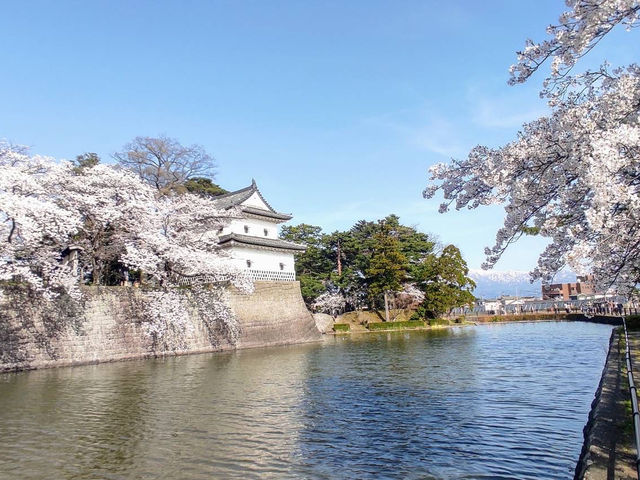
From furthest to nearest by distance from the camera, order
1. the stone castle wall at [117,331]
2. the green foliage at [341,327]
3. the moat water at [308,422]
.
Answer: the green foliage at [341,327] < the stone castle wall at [117,331] < the moat water at [308,422]

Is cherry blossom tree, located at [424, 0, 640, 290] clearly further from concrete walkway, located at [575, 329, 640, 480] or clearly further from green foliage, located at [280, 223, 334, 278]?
green foliage, located at [280, 223, 334, 278]

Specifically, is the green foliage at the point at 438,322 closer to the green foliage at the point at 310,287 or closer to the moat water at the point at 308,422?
the green foliage at the point at 310,287

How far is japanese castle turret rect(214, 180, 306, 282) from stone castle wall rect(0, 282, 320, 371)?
7.26 ft

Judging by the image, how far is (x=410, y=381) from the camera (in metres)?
13.1

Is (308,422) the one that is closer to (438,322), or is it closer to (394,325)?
(394,325)

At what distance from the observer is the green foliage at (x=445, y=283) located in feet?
141

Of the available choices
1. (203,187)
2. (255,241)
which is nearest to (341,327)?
(255,241)

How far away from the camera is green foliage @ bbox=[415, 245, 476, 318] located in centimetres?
4312

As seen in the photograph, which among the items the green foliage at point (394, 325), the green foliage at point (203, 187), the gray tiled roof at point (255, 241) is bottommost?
the green foliage at point (394, 325)

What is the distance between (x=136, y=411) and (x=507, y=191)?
371 inches

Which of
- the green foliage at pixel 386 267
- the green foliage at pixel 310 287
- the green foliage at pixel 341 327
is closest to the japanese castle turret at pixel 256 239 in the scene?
the green foliage at pixel 341 327

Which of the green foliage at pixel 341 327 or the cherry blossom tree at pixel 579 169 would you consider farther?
the green foliage at pixel 341 327

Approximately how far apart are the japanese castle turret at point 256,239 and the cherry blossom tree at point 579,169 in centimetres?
2469

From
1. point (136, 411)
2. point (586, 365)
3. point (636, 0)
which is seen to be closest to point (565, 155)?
point (636, 0)
